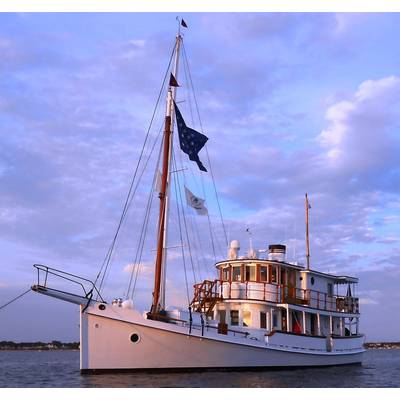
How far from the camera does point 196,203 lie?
95.0 ft

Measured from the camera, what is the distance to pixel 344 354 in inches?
1412

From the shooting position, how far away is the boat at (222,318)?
81.4 feet

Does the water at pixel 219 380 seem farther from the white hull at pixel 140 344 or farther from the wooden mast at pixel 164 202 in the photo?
the wooden mast at pixel 164 202

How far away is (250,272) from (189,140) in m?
8.23

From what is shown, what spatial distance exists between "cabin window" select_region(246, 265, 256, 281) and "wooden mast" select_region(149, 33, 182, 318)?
6601mm

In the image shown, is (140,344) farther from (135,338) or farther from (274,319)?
(274,319)

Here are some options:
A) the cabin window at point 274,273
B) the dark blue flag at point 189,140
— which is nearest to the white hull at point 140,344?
the cabin window at point 274,273

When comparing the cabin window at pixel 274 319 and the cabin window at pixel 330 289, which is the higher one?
the cabin window at pixel 330 289

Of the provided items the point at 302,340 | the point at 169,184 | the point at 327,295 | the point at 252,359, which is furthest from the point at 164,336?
the point at 327,295

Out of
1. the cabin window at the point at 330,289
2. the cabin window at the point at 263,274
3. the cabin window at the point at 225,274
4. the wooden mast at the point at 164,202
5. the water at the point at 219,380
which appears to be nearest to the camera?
the water at the point at 219,380

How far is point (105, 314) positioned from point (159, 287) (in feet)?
9.96

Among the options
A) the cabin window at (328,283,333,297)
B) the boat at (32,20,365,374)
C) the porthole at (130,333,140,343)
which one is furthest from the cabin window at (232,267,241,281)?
the porthole at (130,333,140,343)

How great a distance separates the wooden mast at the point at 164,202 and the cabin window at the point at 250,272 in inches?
260

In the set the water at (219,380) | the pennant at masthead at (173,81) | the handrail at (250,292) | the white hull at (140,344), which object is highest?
the pennant at masthead at (173,81)
